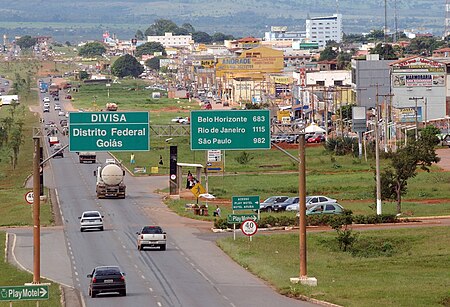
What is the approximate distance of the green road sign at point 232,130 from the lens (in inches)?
1863

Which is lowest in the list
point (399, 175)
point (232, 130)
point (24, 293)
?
point (24, 293)

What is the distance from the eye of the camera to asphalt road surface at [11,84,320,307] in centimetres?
4288

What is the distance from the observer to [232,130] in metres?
47.5

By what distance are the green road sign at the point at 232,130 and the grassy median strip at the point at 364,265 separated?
5.05m

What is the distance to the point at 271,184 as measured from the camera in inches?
3605

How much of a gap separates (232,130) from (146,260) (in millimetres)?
9238

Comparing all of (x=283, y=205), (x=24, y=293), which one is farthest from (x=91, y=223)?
(x=24, y=293)

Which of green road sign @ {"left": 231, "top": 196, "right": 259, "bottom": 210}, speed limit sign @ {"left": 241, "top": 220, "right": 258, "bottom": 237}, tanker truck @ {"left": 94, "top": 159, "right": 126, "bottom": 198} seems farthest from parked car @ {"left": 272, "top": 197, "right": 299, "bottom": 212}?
speed limit sign @ {"left": 241, "top": 220, "right": 258, "bottom": 237}

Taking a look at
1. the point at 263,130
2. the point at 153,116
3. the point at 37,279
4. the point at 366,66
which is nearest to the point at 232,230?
the point at 263,130

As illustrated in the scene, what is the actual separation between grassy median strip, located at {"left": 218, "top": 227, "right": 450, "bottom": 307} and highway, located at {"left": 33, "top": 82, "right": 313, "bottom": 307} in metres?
0.98

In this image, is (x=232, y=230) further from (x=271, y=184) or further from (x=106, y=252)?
(x=271, y=184)

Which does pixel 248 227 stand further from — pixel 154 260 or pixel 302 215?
pixel 302 215

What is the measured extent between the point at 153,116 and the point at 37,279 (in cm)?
13942

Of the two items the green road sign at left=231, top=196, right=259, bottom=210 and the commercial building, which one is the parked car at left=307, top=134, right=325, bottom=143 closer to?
the commercial building
